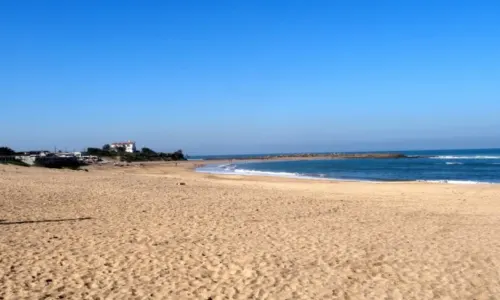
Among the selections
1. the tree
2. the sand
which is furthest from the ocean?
the tree

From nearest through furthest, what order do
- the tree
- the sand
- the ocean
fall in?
1. the sand
2. the ocean
3. the tree

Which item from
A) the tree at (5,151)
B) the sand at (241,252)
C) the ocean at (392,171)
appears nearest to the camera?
the sand at (241,252)

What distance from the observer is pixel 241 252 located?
26.6ft

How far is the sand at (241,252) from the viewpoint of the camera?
6.12m

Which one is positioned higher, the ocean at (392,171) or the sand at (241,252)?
the sand at (241,252)

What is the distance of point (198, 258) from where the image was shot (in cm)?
766

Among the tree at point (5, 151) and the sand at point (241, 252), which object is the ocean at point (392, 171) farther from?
the tree at point (5, 151)

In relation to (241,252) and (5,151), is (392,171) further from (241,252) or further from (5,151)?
(5,151)

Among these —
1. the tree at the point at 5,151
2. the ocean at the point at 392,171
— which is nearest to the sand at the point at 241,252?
the ocean at the point at 392,171

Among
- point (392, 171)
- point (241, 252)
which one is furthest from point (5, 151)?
point (241, 252)

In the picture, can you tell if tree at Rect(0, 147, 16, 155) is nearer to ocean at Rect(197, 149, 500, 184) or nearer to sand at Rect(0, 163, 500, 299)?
ocean at Rect(197, 149, 500, 184)

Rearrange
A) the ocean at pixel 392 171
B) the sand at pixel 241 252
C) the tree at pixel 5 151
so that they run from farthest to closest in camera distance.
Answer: the tree at pixel 5 151 → the ocean at pixel 392 171 → the sand at pixel 241 252

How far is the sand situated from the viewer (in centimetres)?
612

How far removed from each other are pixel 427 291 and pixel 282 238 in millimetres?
3786
